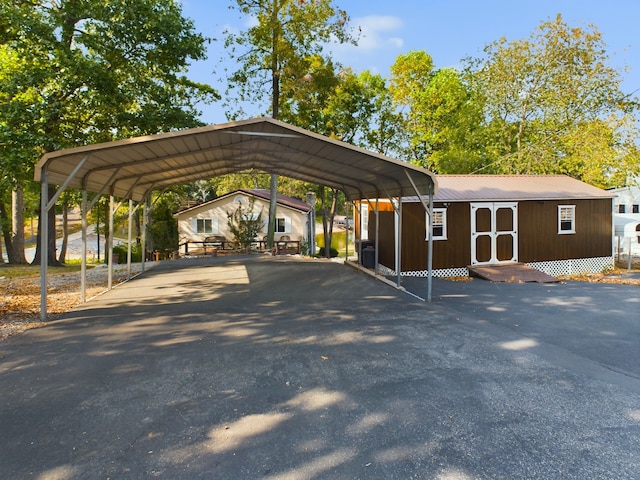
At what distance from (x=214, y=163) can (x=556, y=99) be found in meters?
19.9

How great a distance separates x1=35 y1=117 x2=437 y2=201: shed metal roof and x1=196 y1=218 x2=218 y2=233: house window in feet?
47.5

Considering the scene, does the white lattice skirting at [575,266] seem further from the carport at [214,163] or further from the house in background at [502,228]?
the carport at [214,163]

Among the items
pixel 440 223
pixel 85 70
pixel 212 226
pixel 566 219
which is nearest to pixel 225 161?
pixel 85 70

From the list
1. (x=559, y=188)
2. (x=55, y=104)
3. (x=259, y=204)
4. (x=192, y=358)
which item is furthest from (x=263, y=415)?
(x=259, y=204)

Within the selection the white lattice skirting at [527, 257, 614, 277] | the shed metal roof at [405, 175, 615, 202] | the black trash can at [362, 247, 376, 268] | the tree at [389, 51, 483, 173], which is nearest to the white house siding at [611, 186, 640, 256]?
the tree at [389, 51, 483, 173]

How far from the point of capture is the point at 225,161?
425 inches

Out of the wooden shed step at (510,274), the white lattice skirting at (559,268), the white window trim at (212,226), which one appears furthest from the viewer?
the white window trim at (212,226)

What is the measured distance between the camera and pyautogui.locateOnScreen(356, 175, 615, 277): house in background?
12.1 m

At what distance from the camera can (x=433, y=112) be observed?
950 inches

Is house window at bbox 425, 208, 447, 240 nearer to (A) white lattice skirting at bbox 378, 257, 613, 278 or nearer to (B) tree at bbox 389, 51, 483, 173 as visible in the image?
(A) white lattice skirting at bbox 378, 257, 613, 278

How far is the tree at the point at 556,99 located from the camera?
63.9 ft

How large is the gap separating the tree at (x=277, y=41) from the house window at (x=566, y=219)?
38.9 ft

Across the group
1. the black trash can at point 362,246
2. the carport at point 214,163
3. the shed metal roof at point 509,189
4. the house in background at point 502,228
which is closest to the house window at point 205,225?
the carport at point 214,163

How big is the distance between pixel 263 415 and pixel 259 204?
2406 cm
